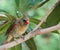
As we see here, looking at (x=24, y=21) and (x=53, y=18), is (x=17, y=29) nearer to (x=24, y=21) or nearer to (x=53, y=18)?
(x=24, y=21)

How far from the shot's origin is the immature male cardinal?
1159 mm

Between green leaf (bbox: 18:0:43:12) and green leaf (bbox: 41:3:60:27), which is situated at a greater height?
green leaf (bbox: 18:0:43:12)

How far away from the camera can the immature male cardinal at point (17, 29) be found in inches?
45.6

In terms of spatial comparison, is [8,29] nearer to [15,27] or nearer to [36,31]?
[15,27]

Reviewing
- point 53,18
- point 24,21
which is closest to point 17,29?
point 24,21

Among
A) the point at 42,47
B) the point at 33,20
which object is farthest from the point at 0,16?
the point at 42,47

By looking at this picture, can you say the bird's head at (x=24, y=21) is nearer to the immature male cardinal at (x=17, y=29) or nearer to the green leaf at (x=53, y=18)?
the immature male cardinal at (x=17, y=29)

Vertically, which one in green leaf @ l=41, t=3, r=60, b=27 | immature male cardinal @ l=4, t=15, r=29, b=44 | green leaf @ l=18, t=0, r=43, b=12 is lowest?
green leaf @ l=41, t=3, r=60, b=27

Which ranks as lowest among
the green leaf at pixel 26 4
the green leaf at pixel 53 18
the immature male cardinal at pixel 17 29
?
the green leaf at pixel 53 18

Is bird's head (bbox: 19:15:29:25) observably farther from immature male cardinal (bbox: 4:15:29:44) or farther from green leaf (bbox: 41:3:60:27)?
green leaf (bbox: 41:3:60:27)

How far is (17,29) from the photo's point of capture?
1.19 m

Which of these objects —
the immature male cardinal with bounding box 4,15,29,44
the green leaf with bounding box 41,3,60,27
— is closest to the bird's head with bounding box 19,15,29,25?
the immature male cardinal with bounding box 4,15,29,44

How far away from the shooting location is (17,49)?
1241mm

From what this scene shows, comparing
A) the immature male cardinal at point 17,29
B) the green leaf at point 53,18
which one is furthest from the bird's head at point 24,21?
the green leaf at point 53,18
